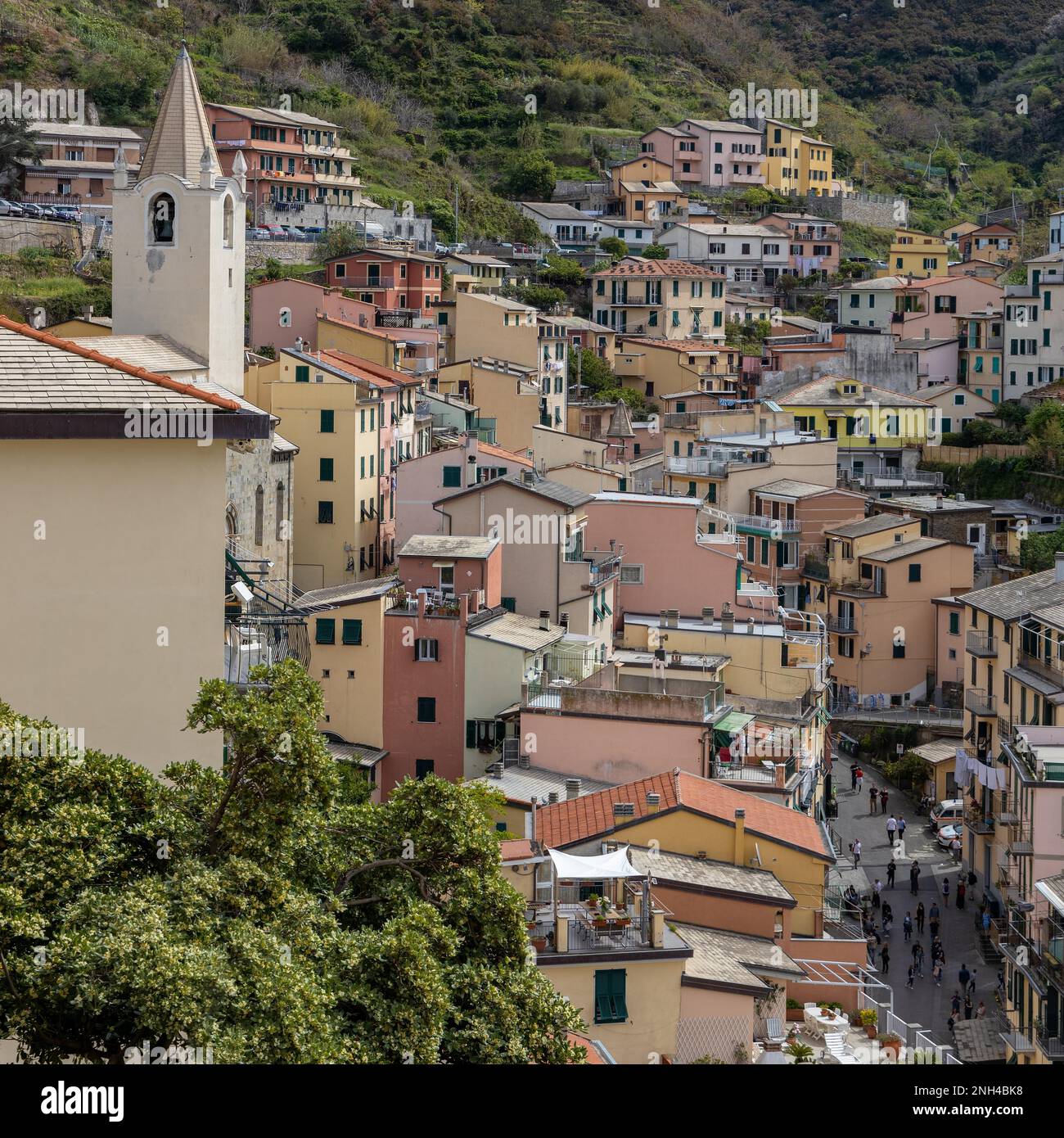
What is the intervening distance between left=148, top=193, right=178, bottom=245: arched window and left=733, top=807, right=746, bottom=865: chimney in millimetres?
18436

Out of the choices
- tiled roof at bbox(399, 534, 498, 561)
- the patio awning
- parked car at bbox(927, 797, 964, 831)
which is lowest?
parked car at bbox(927, 797, 964, 831)

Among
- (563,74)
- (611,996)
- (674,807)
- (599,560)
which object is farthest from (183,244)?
(563,74)

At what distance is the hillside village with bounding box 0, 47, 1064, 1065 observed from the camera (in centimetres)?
1286

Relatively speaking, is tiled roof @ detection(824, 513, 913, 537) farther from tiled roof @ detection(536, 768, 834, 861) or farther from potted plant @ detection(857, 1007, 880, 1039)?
potted plant @ detection(857, 1007, 880, 1039)

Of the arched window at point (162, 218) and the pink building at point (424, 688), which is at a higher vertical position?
the arched window at point (162, 218)

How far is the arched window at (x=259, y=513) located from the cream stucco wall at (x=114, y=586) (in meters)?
33.6

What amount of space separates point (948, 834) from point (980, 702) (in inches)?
122

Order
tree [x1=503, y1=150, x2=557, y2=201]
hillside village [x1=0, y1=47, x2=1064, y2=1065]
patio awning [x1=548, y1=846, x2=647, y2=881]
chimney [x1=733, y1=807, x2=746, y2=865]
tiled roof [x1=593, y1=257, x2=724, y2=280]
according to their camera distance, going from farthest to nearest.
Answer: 1. tree [x1=503, y1=150, x2=557, y2=201]
2. tiled roof [x1=593, y1=257, x2=724, y2=280]
3. chimney [x1=733, y1=807, x2=746, y2=865]
4. patio awning [x1=548, y1=846, x2=647, y2=881]
5. hillside village [x1=0, y1=47, x2=1064, y2=1065]

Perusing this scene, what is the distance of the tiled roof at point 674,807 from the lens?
28734 millimetres

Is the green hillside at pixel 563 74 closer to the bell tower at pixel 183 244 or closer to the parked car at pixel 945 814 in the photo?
the bell tower at pixel 183 244

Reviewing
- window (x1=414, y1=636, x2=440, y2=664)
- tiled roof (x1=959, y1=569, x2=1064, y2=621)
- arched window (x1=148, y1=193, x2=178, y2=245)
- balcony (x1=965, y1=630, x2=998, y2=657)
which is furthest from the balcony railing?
arched window (x1=148, y1=193, x2=178, y2=245)

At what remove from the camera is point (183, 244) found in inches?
1580

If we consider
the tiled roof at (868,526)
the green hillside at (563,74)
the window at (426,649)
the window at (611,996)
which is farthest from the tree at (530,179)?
the window at (611,996)

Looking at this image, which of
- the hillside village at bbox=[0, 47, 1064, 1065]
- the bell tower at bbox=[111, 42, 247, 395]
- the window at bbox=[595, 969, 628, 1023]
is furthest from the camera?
the bell tower at bbox=[111, 42, 247, 395]
